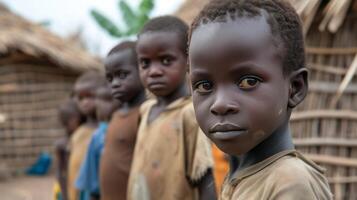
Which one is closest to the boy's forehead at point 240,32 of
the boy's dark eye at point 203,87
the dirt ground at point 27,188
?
the boy's dark eye at point 203,87

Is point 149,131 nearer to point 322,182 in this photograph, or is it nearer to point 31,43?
point 322,182

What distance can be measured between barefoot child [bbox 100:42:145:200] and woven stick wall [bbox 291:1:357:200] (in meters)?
1.65

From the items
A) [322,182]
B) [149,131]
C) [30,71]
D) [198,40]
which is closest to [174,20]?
[149,131]

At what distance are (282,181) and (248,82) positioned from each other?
24cm

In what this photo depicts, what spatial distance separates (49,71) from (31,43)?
1236mm

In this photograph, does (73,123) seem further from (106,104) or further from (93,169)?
(93,169)

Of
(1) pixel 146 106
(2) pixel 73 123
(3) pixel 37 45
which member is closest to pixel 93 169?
(1) pixel 146 106

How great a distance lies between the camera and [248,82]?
1.25m

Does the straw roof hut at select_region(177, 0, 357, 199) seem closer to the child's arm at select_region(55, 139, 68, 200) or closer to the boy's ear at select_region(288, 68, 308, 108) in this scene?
the child's arm at select_region(55, 139, 68, 200)

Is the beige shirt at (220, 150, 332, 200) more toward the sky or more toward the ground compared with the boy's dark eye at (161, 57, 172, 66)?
more toward the ground

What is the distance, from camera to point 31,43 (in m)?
11.0

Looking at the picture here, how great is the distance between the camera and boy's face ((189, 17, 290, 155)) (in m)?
1.24

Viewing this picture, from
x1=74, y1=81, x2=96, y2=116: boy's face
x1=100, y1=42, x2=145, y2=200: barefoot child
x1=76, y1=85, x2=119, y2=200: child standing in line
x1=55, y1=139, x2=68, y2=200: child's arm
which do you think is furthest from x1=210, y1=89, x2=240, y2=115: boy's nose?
x1=55, y1=139, x2=68, y2=200: child's arm

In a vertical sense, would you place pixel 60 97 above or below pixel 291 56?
below
